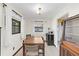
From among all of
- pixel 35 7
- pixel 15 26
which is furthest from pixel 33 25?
pixel 35 7

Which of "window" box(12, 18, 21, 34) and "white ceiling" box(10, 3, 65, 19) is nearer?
"white ceiling" box(10, 3, 65, 19)

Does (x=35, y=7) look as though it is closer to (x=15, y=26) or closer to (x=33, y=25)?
(x=15, y=26)

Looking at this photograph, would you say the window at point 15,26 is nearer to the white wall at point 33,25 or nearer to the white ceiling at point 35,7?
the white ceiling at point 35,7

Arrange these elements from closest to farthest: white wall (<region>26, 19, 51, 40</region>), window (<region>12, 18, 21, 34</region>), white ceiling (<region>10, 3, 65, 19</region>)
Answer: white ceiling (<region>10, 3, 65, 19</region>) < window (<region>12, 18, 21, 34</region>) < white wall (<region>26, 19, 51, 40</region>)

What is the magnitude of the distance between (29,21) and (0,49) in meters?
6.20

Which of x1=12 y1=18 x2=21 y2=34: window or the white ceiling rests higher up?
the white ceiling

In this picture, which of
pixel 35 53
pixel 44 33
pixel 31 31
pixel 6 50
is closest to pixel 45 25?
pixel 44 33

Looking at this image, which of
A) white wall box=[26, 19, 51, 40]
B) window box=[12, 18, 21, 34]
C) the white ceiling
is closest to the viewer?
the white ceiling

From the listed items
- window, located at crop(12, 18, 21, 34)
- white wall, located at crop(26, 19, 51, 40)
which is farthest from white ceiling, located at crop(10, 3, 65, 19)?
white wall, located at crop(26, 19, 51, 40)

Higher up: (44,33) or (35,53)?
(44,33)

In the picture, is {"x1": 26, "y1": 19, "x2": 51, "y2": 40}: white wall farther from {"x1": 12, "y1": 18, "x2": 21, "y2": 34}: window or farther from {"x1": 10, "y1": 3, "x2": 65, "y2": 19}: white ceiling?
{"x1": 10, "y1": 3, "x2": 65, "y2": 19}: white ceiling

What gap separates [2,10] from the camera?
11.5 feet

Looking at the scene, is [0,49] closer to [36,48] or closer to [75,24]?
[36,48]

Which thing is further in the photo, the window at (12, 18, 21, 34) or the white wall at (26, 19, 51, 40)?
the white wall at (26, 19, 51, 40)
